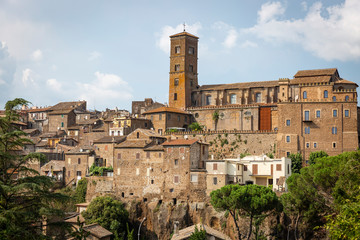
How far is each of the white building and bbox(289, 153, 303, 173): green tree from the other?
206 cm

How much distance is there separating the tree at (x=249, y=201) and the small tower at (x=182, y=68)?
39.5m

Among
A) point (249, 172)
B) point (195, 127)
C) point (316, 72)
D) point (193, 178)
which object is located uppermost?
point (316, 72)

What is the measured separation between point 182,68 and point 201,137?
1838cm

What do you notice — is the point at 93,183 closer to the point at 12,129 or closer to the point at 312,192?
the point at 312,192

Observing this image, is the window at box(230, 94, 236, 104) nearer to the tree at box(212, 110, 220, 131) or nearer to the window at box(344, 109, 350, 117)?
the tree at box(212, 110, 220, 131)

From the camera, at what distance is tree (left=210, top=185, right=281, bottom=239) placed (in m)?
47.8

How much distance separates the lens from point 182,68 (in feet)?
294

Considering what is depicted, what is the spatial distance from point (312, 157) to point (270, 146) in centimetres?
728

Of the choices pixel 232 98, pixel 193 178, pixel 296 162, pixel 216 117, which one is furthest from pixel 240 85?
pixel 193 178

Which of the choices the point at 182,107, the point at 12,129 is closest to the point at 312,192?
the point at 12,129

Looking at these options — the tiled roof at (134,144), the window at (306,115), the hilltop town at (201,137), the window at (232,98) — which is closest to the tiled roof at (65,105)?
the hilltop town at (201,137)

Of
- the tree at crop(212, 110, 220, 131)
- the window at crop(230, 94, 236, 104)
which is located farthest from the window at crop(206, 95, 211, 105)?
the tree at crop(212, 110, 220, 131)

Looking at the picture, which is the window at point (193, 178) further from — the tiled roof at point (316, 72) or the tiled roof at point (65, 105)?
the tiled roof at point (65, 105)

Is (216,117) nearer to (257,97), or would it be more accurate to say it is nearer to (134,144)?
(257,97)
